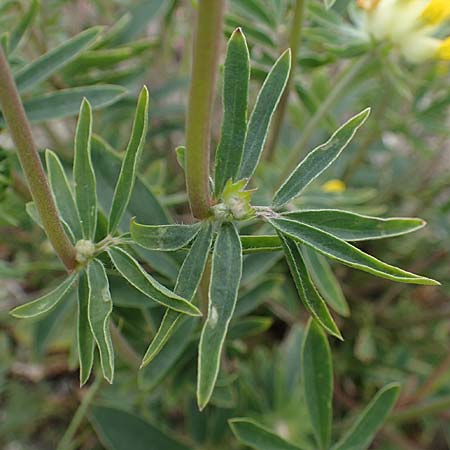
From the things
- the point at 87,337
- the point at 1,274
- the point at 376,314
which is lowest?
Result: the point at 376,314

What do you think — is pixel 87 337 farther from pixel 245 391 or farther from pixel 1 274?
pixel 245 391

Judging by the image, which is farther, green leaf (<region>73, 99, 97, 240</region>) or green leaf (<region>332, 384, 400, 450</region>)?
green leaf (<region>332, 384, 400, 450</region>)

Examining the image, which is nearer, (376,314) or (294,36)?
(294,36)

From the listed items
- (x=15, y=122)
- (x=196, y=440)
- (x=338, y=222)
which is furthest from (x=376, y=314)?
(x=15, y=122)

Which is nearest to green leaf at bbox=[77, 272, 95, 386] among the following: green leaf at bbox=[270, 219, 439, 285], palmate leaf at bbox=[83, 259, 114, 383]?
palmate leaf at bbox=[83, 259, 114, 383]

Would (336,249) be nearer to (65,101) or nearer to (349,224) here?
(349,224)

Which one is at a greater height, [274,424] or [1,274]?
[1,274]

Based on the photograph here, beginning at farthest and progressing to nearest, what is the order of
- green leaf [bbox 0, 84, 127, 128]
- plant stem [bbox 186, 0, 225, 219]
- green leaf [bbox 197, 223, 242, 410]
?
green leaf [bbox 0, 84, 127, 128] < green leaf [bbox 197, 223, 242, 410] < plant stem [bbox 186, 0, 225, 219]

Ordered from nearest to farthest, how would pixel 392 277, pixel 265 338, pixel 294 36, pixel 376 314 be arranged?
pixel 392 277 → pixel 294 36 → pixel 376 314 → pixel 265 338

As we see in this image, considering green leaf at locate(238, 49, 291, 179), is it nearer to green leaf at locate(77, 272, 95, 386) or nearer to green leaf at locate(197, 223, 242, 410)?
green leaf at locate(197, 223, 242, 410)
